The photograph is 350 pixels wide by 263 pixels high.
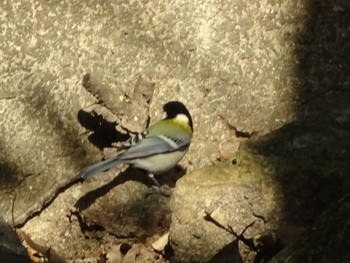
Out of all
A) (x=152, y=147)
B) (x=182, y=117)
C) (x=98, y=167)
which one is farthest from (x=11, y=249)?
(x=182, y=117)

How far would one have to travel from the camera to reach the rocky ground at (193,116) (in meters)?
4.82

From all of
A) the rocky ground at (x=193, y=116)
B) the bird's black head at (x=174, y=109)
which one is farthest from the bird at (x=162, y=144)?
the rocky ground at (x=193, y=116)

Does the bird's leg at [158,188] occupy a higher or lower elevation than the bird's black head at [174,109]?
lower

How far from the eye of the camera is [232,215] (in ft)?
15.7

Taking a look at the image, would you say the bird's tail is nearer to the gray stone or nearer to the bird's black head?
the bird's black head

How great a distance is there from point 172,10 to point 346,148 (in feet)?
4.90

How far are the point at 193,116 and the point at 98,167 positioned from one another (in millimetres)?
826

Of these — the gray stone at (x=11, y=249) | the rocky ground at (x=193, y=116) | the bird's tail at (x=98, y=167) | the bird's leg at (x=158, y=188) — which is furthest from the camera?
the bird's leg at (x=158, y=188)

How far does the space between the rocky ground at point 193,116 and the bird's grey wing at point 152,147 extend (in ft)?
0.40

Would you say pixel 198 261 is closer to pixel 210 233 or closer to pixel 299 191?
pixel 210 233

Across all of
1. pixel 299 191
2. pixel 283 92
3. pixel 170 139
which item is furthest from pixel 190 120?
pixel 299 191

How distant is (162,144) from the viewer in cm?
552

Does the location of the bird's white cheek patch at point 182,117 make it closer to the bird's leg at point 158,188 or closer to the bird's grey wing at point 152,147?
the bird's grey wing at point 152,147

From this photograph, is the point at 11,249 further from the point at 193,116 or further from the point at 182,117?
the point at 193,116
